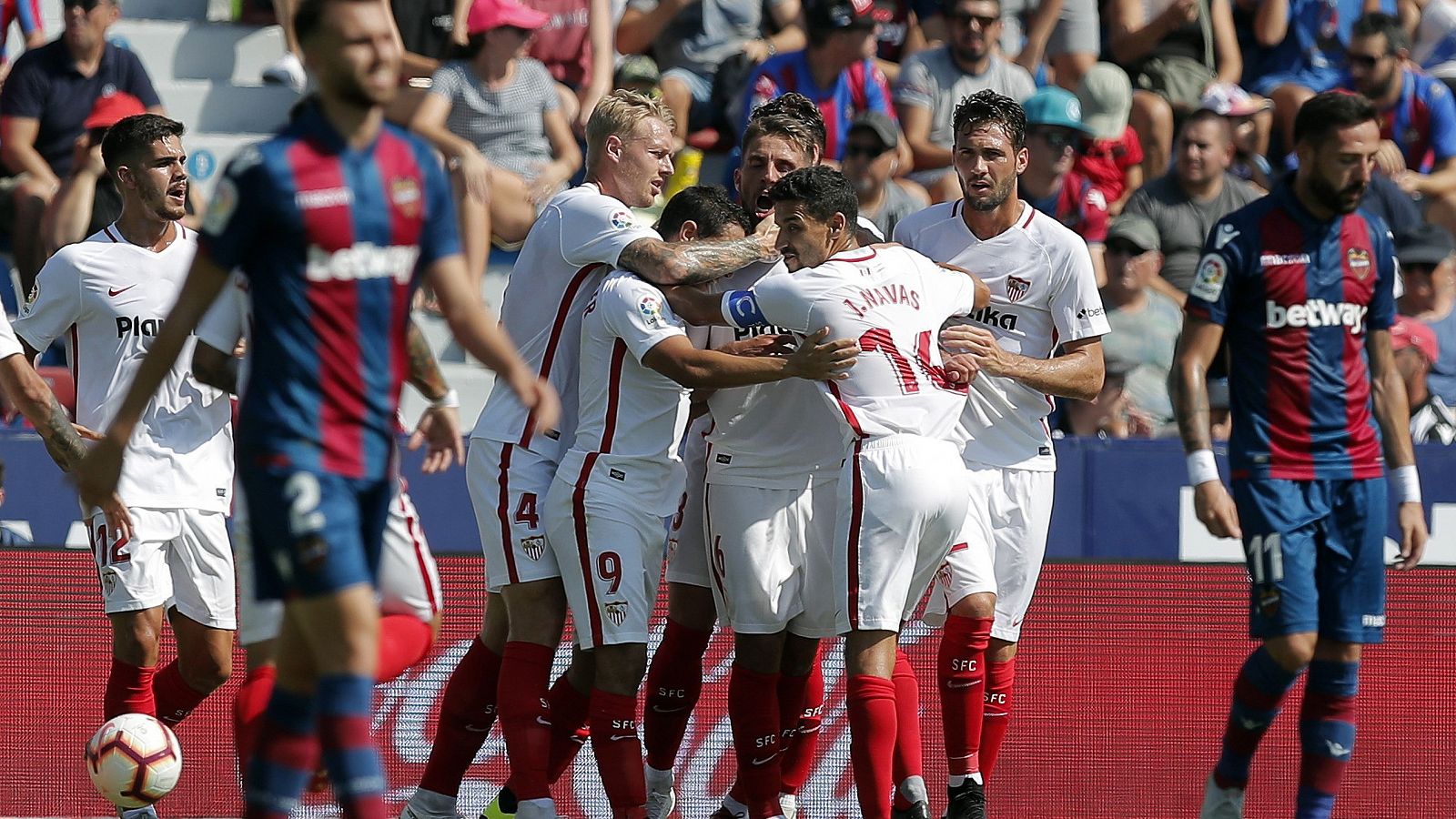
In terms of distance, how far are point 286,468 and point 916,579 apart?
269 centimetres

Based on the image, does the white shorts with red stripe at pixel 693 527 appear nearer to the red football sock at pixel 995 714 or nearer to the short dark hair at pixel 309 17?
the red football sock at pixel 995 714

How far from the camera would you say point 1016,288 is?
689 cm

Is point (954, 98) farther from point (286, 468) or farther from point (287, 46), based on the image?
point (286, 468)

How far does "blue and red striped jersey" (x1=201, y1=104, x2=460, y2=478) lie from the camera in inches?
172

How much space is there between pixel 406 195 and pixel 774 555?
239 centimetres

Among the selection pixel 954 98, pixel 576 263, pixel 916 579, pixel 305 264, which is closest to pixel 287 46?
pixel 954 98

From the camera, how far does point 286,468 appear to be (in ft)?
14.4

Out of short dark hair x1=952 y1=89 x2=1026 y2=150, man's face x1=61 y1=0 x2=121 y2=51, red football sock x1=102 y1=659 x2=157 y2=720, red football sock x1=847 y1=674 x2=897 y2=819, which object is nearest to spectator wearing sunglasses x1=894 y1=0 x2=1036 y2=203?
short dark hair x1=952 y1=89 x2=1026 y2=150

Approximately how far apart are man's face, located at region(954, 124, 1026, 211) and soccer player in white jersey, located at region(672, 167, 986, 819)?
0.67 meters

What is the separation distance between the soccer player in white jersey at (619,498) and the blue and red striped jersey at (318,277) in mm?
1705

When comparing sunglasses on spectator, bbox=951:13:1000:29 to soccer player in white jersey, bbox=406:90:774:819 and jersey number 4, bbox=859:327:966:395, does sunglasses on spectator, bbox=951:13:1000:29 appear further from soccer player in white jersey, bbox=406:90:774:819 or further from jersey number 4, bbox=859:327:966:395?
jersey number 4, bbox=859:327:966:395

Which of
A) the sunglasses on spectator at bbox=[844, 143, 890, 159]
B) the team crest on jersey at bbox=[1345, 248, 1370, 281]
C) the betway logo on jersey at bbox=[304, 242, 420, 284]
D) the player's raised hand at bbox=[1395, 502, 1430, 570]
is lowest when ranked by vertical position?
the player's raised hand at bbox=[1395, 502, 1430, 570]

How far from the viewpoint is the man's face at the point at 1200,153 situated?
36.0 ft

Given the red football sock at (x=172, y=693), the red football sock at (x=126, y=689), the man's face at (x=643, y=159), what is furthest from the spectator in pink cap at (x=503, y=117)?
the red football sock at (x=126, y=689)
